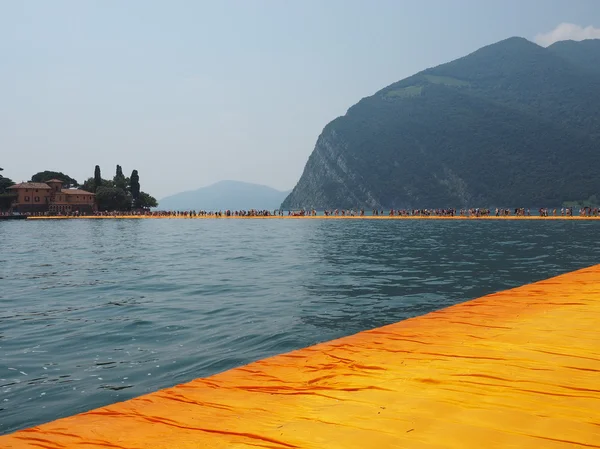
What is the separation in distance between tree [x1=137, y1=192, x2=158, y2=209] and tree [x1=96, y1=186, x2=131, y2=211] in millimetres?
5730

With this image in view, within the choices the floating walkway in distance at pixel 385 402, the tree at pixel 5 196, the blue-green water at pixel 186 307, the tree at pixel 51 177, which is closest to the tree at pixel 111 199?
the tree at pixel 5 196

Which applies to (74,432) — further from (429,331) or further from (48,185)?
(48,185)

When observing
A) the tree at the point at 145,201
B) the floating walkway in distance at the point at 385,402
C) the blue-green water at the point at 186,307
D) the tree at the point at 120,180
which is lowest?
the blue-green water at the point at 186,307

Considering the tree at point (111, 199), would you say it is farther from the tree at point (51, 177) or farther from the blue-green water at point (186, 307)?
the blue-green water at point (186, 307)

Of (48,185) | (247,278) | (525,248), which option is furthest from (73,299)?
(48,185)

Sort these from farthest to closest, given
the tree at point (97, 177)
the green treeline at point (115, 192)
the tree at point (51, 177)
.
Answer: the tree at point (51, 177) → the tree at point (97, 177) → the green treeline at point (115, 192)

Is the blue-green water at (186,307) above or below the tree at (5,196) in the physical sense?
below

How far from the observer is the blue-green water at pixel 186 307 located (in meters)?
7.30

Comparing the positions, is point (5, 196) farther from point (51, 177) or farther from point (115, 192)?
point (51, 177)

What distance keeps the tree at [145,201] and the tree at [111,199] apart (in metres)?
5.73

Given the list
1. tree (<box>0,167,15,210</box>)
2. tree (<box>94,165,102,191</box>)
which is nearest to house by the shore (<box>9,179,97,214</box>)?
tree (<box>0,167,15,210</box>)

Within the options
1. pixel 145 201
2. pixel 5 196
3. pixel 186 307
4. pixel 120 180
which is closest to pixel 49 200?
pixel 5 196

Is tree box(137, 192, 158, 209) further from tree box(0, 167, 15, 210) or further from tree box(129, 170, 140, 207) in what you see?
tree box(0, 167, 15, 210)

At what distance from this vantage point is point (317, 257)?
86.6 feet
